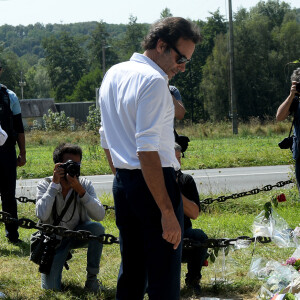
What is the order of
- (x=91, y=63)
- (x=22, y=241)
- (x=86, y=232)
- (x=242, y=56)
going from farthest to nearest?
1. (x=91, y=63)
2. (x=242, y=56)
3. (x=22, y=241)
4. (x=86, y=232)

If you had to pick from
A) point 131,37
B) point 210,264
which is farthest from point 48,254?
point 131,37

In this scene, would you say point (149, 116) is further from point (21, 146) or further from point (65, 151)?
point (21, 146)

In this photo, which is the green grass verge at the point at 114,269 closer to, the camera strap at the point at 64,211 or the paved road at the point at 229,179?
the camera strap at the point at 64,211

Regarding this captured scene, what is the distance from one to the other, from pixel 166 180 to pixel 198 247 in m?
1.76

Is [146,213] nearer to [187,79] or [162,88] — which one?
[162,88]

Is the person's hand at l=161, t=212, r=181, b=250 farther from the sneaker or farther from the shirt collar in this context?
the sneaker

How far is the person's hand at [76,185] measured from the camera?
4852 millimetres

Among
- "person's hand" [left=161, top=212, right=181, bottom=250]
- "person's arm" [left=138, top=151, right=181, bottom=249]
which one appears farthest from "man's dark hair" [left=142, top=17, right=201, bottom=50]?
"person's hand" [left=161, top=212, right=181, bottom=250]

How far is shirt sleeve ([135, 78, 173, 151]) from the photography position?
9.59 ft

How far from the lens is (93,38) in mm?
101938

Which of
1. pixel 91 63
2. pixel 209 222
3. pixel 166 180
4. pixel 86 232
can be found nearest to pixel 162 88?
pixel 166 180

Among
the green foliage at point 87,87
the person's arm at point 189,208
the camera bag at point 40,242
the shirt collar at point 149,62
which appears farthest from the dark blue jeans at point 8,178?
the green foliage at point 87,87

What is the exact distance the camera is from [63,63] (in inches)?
4043

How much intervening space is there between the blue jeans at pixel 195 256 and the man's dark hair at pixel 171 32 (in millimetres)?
1981
